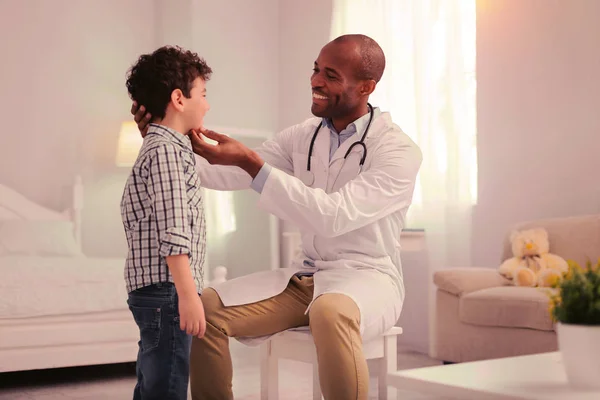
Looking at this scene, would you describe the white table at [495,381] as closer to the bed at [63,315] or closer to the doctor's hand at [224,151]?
the doctor's hand at [224,151]

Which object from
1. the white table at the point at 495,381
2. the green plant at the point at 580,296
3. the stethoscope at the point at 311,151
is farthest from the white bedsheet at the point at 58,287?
the green plant at the point at 580,296

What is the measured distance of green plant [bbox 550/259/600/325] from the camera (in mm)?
1298

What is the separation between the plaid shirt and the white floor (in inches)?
52.1

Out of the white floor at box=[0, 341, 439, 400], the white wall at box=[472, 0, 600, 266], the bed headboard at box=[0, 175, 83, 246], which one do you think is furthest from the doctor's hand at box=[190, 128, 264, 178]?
the bed headboard at box=[0, 175, 83, 246]

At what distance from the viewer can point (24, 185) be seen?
5.17 m

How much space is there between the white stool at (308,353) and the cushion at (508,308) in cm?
99

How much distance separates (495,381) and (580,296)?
0.75 feet

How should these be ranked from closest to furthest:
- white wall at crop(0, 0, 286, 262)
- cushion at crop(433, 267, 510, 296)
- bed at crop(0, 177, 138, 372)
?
1. bed at crop(0, 177, 138, 372)
2. cushion at crop(433, 267, 510, 296)
3. white wall at crop(0, 0, 286, 262)

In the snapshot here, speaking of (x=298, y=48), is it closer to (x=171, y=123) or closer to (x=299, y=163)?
(x=299, y=163)

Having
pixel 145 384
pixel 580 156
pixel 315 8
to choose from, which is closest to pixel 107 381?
pixel 145 384

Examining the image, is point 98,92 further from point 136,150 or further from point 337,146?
point 337,146

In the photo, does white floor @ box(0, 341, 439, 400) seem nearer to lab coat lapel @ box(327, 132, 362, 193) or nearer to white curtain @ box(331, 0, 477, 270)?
white curtain @ box(331, 0, 477, 270)

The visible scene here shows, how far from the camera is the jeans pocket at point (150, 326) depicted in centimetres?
163

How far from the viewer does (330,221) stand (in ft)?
6.52
